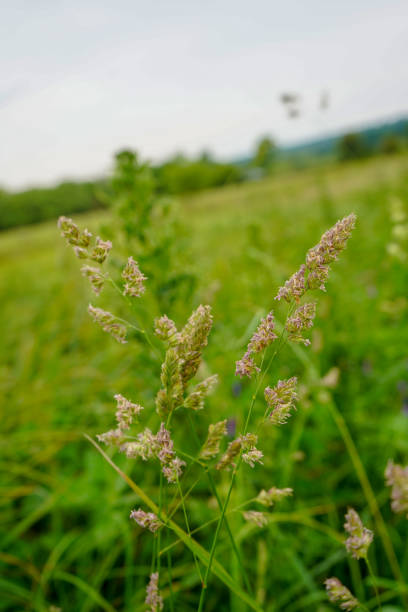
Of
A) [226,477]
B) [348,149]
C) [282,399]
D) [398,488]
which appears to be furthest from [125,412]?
[348,149]

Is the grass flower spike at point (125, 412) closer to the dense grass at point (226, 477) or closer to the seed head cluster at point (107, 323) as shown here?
the seed head cluster at point (107, 323)

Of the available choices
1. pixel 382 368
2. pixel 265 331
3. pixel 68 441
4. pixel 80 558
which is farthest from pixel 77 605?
pixel 382 368

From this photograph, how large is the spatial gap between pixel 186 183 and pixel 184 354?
6245 centimetres

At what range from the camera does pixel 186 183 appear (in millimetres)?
60312

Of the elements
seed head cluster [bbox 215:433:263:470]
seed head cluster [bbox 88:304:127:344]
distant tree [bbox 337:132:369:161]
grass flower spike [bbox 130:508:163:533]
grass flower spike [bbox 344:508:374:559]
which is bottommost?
grass flower spike [bbox 344:508:374:559]

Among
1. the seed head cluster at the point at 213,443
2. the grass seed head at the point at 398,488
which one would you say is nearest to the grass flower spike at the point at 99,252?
the seed head cluster at the point at 213,443

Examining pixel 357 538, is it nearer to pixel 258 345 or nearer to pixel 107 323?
pixel 258 345

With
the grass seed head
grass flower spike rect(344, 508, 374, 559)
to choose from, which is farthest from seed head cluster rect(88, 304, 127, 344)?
the grass seed head

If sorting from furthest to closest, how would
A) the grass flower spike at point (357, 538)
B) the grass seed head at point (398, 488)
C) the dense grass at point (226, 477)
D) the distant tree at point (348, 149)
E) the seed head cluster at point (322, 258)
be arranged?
1. the distant tree at point (348, 149)
2. the dense grass at point (226, 477)
3. the grass seed head at point (398, 488)
4. the grass flower spike at point (357, 538)
5. the seed head cluster at point (322, 258)

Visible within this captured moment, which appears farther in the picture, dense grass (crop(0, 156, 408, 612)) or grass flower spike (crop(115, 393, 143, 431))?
dense grass (crop(0, 156, 408, 612))

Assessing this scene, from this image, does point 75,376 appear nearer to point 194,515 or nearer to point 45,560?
point 45,560

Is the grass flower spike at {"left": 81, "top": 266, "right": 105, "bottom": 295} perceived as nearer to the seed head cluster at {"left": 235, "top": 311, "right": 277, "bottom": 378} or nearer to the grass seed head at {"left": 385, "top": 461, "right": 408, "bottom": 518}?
the seed head cluster at {"left": 235, "top": 311, "right": 277, "bottom": 378}

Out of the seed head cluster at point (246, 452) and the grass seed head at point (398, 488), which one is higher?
the seed head cluster at point (246, 452)

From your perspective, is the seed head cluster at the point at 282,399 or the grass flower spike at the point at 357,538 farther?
the grass flower spike at the point at 357,538
